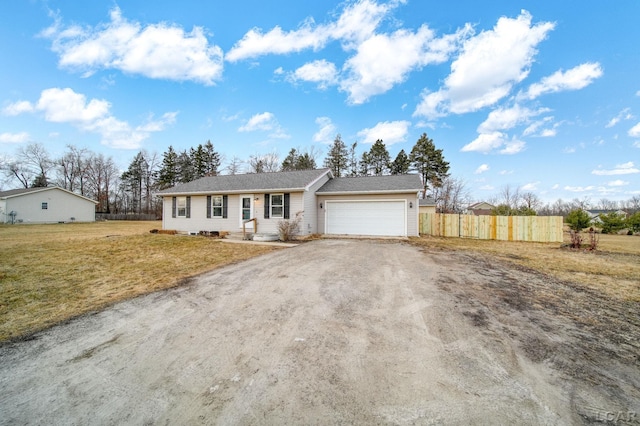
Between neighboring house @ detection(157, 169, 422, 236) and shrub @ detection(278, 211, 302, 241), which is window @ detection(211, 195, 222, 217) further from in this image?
shrub @ detection(278, 211, 302, 241)

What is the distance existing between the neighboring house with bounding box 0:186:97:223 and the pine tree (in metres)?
29.8

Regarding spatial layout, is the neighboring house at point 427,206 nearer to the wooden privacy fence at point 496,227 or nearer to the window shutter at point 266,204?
the wooden privacy fence at point 496,227

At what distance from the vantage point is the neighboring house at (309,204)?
42.9 ft

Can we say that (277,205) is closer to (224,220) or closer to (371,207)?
(224,220)

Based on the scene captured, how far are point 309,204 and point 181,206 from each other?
8.48 m

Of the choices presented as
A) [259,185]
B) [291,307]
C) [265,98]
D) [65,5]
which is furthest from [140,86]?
[291,307]

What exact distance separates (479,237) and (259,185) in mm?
13148

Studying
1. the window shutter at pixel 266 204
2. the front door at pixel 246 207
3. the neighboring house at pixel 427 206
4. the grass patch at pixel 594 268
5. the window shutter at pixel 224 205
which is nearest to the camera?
the grass patch at pixel 594 268

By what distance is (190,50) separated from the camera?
12.4m

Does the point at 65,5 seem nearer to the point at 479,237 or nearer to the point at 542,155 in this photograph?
the point at 479,237

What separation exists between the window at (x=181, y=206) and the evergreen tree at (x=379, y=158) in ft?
76.5

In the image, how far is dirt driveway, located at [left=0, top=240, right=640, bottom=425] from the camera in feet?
6.33

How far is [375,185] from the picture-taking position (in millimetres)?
13883

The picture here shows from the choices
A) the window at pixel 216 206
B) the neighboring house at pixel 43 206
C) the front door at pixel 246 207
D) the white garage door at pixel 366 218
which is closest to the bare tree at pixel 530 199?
the white garage door at pixel 366 218
